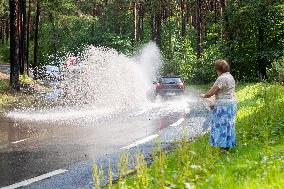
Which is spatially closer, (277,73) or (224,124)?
(224,124)

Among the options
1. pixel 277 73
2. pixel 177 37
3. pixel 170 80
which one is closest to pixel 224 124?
pixel 170 80

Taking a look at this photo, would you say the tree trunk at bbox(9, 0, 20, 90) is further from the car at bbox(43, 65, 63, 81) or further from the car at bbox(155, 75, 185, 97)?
the car at bbox(43, 65, 63, 81)

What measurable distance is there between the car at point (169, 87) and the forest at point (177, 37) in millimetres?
5408

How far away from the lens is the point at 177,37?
57625 mm

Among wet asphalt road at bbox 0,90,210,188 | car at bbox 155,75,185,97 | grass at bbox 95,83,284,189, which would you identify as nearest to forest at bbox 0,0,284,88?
car at bbox 155,75,185,97

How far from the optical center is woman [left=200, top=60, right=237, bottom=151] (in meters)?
9.05

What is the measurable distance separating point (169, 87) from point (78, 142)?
14242mm

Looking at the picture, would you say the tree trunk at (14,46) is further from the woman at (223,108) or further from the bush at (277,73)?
the woman at (223,108)

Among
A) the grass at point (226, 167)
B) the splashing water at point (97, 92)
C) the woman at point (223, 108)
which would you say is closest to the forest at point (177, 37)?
the splashing water at point (97, 92)

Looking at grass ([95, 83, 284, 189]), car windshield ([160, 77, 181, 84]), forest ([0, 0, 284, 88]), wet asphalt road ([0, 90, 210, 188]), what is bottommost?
wet asphalt road ([0, 90, 210, 188])

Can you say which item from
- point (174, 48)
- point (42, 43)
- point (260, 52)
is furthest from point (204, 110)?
point (42, 43)

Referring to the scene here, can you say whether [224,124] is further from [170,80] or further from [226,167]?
[170,80]

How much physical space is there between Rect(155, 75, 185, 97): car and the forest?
5.41m

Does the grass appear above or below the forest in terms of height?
below
